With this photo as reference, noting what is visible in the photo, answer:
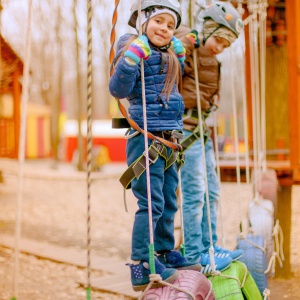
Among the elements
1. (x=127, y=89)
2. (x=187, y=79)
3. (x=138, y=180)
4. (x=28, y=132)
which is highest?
(x=28, y=132)

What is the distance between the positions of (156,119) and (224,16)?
1.09 metres

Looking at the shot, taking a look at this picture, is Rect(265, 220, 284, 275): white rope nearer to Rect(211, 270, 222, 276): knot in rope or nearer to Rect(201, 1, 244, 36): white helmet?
Rect(211, 270, 222, 276): knot in rope

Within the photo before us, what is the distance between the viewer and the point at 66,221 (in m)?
8.60

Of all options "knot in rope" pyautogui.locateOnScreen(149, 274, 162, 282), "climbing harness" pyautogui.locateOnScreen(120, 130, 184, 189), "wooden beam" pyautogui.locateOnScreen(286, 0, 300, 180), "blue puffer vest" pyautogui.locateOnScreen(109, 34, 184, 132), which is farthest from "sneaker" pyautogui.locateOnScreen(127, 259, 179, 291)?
"wooden beam" pyautogui.locateOnScreen(286, 0, 300, 180)

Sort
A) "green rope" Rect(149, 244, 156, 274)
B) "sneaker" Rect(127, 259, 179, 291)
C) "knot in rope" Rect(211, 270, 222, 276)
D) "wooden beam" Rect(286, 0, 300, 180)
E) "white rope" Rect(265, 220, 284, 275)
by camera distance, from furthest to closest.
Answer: "wooden beam" Rect(286, 0, 300, 180) → "white rope" Rect(265, 220, 284, 275) → "knot in rope" Rect(211, 270, 222, 276) → "sneaker" Rect(127, 259, 179, 291) → "green rope" Rect(149, 244, 156, 274)

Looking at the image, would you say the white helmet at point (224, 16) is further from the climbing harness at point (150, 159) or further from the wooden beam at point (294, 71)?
the wooden beam at point (294, 71)

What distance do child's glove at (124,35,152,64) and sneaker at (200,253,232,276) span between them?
1322mm

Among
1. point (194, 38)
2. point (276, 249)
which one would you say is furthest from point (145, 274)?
point (276, 249)

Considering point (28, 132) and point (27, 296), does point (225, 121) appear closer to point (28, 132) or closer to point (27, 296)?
point (28, 132)

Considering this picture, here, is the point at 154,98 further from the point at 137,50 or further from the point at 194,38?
the point at 194,38

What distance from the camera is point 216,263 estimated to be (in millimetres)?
3068

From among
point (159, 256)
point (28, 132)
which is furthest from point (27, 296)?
point (28, 132)

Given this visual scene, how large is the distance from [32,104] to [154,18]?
30007 millimetres

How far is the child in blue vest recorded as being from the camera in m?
2.31
